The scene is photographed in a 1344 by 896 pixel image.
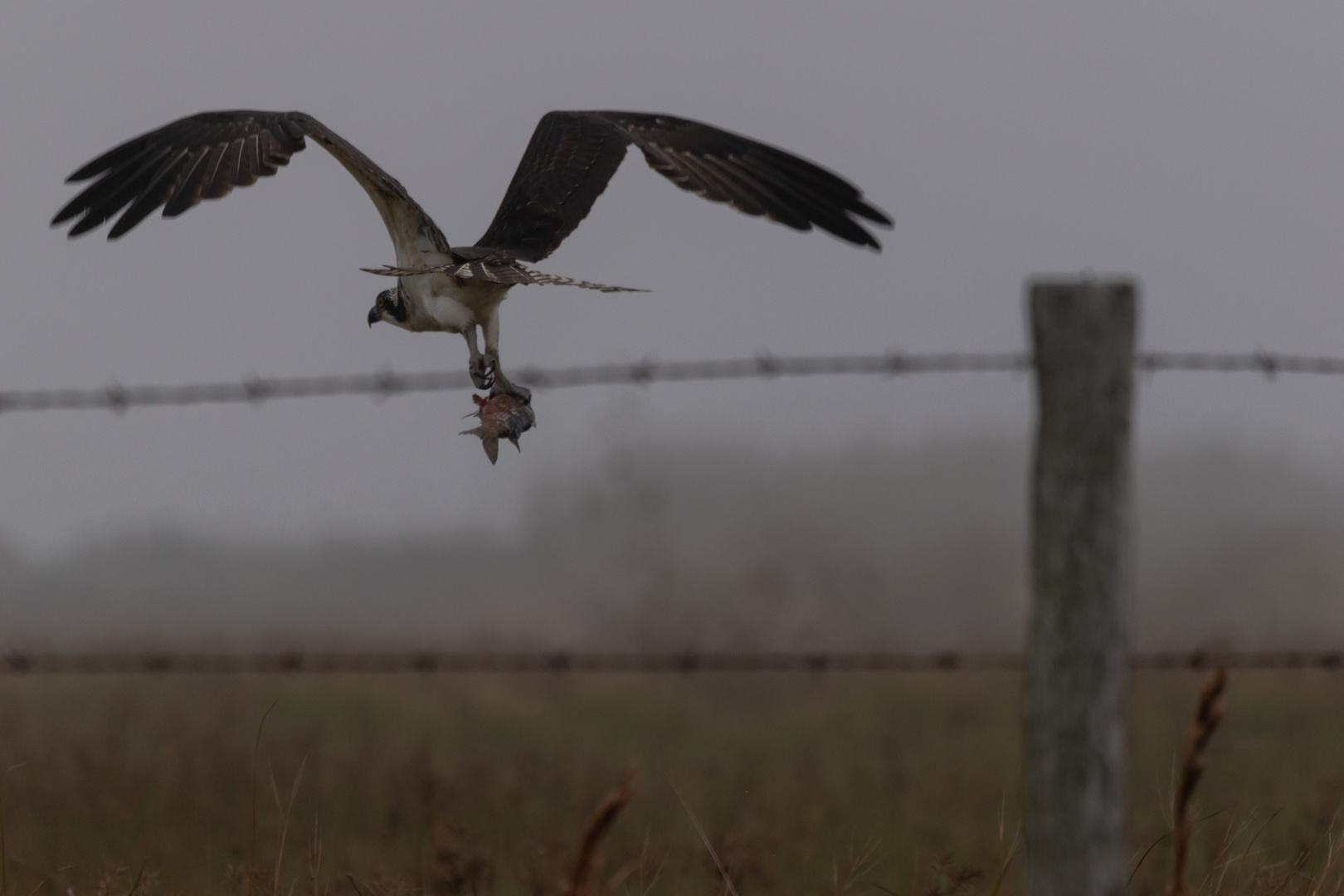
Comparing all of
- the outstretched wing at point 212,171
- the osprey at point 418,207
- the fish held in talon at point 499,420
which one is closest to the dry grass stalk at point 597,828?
the fish held in talon at point 499,420

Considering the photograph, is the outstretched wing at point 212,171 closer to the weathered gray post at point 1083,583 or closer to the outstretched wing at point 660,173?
the outstretched wing at point 660,173

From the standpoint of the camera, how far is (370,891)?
248 cm

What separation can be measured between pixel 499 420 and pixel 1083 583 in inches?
55.9

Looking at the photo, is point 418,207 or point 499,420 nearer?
point 499,420

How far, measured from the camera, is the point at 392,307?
3520mm

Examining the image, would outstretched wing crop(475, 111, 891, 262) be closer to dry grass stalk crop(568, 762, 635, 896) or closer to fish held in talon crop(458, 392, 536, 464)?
fish held in talon crop(458, 392, 536, 464)

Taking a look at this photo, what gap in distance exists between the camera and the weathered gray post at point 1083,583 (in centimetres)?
166

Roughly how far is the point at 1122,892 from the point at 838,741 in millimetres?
4862

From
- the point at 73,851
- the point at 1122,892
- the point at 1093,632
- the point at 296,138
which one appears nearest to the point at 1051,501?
the point at 1093,632

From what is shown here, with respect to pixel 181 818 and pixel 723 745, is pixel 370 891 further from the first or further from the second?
pixel 723 745

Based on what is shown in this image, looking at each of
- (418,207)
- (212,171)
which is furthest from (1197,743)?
(212,171)

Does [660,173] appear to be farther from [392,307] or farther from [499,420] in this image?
[499,420]

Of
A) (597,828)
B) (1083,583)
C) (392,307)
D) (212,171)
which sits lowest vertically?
(597,828)

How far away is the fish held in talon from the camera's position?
2685 mm
